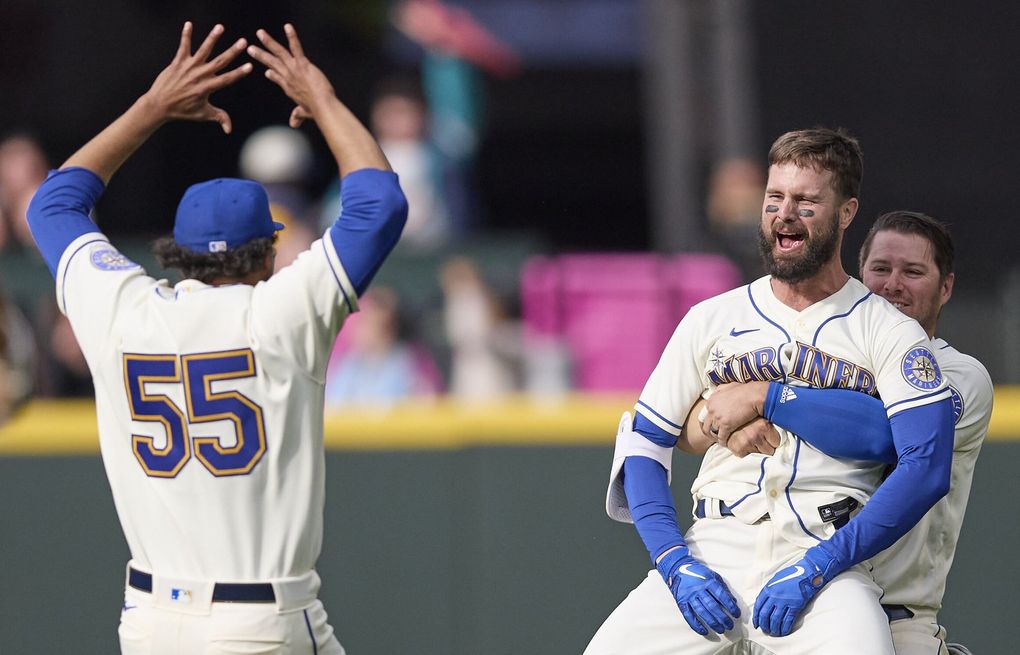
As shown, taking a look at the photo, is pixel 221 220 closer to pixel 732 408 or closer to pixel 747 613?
pixel 732 408

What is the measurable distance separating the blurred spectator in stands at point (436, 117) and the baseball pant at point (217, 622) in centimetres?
389

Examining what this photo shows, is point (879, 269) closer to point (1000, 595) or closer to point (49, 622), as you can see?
point (1000, 595)

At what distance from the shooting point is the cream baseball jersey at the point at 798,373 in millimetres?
3662

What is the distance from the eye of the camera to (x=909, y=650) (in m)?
3.88

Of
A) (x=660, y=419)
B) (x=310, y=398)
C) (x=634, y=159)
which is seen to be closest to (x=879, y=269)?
(x=660, y=419)

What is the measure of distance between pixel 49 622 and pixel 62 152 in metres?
8.44

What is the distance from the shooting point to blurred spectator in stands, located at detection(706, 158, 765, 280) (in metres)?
8.83

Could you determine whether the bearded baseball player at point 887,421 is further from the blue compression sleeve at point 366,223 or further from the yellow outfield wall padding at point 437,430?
the yellow outfield wall padding at point 437,430

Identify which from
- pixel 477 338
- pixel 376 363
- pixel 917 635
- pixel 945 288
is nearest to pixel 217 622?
pixel 917 635

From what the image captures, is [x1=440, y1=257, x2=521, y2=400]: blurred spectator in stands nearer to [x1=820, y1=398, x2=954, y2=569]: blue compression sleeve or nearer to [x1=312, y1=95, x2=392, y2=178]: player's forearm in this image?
[x1=312, y1=95, x2=392, y2=178]: player's forearm

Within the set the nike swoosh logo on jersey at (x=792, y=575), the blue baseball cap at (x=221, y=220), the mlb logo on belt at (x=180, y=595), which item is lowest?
the nike swoosh logo on jersey at (x=792, y=575)

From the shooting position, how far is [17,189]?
9.23 metres

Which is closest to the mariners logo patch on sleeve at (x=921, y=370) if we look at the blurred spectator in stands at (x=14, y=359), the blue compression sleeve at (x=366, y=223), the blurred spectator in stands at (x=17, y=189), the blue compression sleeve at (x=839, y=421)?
the blue compression sleeve at (x=839, y=421)

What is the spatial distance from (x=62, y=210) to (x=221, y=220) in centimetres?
50
